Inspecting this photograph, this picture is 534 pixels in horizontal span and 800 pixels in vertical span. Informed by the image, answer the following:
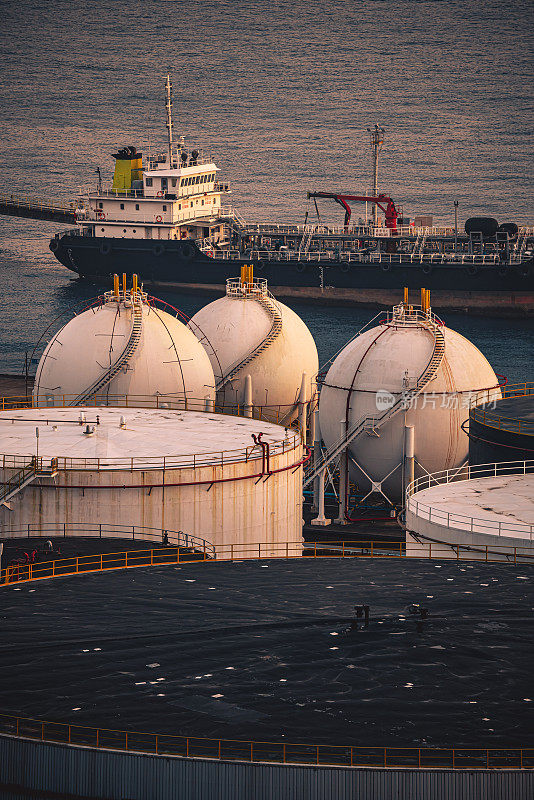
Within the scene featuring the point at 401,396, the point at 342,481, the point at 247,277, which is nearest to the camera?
the point at 401,396

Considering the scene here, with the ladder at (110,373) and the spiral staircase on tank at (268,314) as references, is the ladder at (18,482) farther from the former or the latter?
the spiral staircase on tank at (268,314)

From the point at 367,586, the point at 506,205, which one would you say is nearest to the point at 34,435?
the point at 367,586

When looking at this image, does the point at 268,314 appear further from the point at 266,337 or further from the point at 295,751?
the point at 295,751

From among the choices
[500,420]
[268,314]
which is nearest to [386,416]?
[500,420]

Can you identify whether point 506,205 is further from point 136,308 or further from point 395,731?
point 395,731

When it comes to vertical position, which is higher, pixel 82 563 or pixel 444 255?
pixel 444 255

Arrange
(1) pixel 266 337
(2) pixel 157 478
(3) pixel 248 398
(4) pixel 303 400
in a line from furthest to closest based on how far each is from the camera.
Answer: (4) pixel 303 400, (1) pixel 266 337, (3) pixel 248 398, (2) pixel 157 478
